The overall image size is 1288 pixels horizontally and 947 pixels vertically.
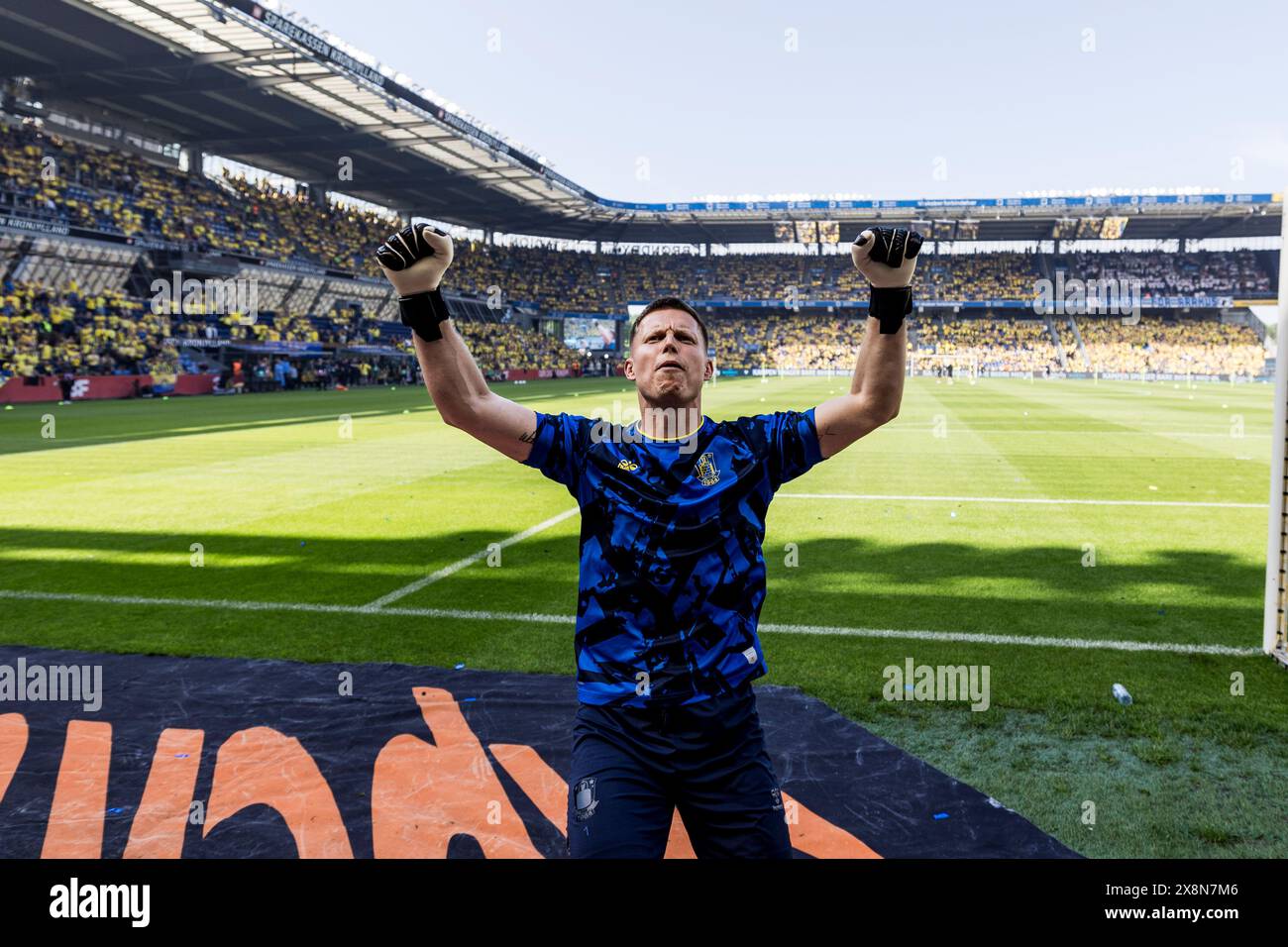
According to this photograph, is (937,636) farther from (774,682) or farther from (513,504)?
(513,504)

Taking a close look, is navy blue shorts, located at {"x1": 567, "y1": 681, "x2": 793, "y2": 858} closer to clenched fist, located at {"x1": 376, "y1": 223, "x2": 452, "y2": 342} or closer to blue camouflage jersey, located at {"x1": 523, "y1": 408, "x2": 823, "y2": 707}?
blue camouflage jersey, located at {"x1": 523, "y1": 408, "x2": 823, "y2": 707}

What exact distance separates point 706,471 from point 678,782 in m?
0.99

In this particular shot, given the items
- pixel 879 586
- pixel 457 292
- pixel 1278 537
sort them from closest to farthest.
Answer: pixel 1278 537 → pixel 879 586 → pixel 457 292

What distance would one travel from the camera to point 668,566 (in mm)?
2846

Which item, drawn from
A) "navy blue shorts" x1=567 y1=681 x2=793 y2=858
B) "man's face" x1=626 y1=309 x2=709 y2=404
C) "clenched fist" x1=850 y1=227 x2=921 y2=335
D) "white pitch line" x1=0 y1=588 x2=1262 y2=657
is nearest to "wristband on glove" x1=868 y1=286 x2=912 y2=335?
"clenched fist" x1=850 y1=227 x2=921 y2=335

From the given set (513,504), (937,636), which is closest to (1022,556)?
(937,636)

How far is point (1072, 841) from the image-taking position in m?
3.88

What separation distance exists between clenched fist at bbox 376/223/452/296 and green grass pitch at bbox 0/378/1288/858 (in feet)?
11.6

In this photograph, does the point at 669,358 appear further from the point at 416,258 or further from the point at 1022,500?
the point at 1022,500

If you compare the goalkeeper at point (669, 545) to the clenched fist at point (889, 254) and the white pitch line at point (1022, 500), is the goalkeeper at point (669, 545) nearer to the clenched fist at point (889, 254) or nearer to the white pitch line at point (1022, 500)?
the clenched fist at point (889, 254)

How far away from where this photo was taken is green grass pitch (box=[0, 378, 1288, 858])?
4.77 meters

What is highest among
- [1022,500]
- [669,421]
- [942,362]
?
[942,362]

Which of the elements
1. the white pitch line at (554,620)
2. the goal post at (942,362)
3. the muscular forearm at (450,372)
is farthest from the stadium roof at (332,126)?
the muscular forearm at (450,372)

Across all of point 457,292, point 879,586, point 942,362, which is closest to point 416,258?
point 879,586
